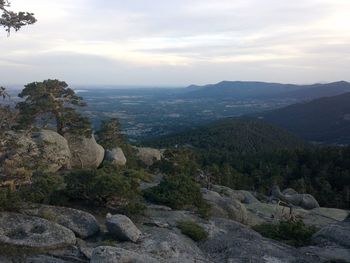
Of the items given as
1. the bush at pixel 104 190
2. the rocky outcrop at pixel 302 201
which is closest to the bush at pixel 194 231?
the bush at pixel 104 190

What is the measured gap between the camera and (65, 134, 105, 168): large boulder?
95.7ft

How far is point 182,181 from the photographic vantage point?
2297 centimetres

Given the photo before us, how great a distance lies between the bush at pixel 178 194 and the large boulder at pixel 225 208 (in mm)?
1898

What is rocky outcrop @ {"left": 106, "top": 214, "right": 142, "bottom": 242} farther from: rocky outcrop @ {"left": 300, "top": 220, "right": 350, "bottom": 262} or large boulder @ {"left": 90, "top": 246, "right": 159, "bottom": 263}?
rocky outcrop @ {"left": 300, "top": 220, "right": 350, "bottom": 262}

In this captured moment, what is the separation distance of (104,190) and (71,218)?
2.68 metres

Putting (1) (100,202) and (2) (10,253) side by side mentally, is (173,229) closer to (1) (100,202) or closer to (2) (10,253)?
(1) (100,202)

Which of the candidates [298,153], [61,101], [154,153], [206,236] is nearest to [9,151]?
[206,236]

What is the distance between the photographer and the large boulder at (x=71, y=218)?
50.3ft

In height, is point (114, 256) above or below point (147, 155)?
above

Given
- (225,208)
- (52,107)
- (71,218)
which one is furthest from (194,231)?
(52,107)

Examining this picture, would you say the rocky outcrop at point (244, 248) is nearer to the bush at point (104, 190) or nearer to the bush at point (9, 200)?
the bush at point (104, 190)

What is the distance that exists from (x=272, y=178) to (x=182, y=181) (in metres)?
43.8

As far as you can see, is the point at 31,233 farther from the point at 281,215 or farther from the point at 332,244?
the point at 281,215

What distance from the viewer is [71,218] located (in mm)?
15883
